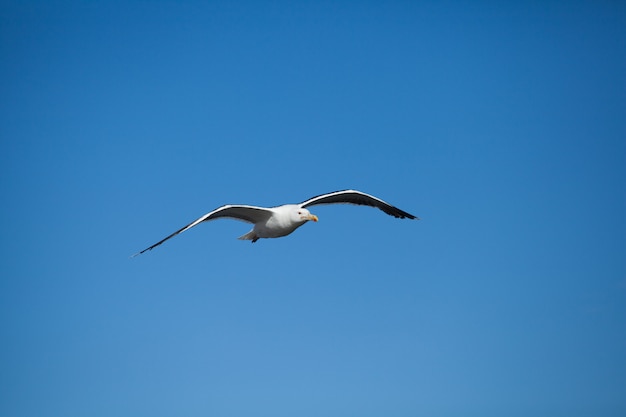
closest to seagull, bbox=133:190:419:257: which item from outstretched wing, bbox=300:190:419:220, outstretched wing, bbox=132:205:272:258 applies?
outstretched wing, bbox=132:205:272:258

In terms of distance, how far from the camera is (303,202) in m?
15.9

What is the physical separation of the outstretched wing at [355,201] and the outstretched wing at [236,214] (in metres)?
1.23

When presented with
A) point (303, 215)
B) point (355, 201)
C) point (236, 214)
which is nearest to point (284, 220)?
point (303, 215)

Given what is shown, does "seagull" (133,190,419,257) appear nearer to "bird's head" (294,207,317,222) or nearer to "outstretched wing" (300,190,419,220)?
"bird's head" (294,207,317,222)

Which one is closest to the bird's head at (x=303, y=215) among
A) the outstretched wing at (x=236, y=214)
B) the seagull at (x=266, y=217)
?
the seagull at (x=266, y=217)

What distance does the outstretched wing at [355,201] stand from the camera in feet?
52.6

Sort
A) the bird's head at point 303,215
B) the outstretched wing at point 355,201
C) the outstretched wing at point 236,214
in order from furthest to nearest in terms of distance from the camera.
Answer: the outstretched wing at point 355,201 < the bird's head at point 303,215 < the outstretched wing at point 236,214

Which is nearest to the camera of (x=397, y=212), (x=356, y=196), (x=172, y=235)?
(x=172, y=235)

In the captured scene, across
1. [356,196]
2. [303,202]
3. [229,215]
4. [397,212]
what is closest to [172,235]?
[229,215]

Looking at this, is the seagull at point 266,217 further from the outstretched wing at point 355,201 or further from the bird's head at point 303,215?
the outstretched wing at point 355,201

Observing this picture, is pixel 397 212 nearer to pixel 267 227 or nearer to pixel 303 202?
pixel 303 202

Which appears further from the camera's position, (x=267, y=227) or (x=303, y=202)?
(x=303, y=202)

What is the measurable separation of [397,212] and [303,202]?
11.5 ft

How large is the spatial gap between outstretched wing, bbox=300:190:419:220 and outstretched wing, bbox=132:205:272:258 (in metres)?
1.23
